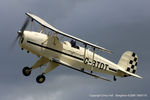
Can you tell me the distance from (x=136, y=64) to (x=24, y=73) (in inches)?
376

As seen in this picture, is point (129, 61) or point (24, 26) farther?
point (129, 61)

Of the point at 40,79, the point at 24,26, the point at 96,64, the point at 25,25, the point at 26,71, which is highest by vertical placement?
the point at 25,25

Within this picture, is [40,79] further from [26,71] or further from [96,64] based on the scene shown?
[96,64]

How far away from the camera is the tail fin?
101 ft

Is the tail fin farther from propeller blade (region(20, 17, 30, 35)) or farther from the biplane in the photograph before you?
propeller blade (region(20, 17, 30, 35))

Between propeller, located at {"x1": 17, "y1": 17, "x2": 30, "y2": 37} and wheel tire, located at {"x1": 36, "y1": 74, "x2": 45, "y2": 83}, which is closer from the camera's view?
propeller, located at {"x1": 17, "y1": 17, "x2": 30, "y2": 37}

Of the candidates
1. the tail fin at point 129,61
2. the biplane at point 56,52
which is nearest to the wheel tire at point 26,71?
the biplane at point 56,52

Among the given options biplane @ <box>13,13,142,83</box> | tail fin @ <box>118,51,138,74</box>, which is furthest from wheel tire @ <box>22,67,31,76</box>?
tail fin @ <box>118,51,138,74</box>

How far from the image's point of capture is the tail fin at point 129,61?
101 feet

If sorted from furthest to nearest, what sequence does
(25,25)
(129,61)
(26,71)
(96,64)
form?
(129,61) < (96,64) < (26,71) < (25,25)

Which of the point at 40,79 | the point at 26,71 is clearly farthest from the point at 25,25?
the point at 40,79

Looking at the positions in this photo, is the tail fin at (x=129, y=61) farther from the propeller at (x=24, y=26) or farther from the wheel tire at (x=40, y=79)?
the propeller at (x=24, y=26)

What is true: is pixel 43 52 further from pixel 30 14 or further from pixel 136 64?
pixel 136 64

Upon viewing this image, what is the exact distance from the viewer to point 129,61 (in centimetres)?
3100
